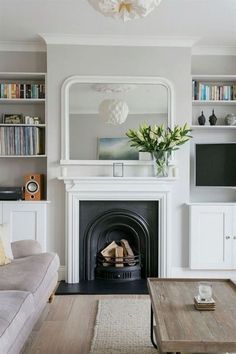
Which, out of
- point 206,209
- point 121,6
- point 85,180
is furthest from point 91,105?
point 121,6

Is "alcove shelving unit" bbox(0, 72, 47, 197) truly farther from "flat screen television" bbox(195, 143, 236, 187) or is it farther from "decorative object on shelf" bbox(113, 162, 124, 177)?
"flat screen television" bbox(195, 143, 236, 187)

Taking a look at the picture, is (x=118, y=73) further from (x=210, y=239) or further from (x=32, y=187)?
(x=210, y=239)

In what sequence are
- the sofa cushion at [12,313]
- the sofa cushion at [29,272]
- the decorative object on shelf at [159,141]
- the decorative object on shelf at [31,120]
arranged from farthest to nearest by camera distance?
the decorative object on shelf at [31,120], the decorative object on shelf at [159,141], the sofa cushion at [29,272], the sofa cushion at [12,313]

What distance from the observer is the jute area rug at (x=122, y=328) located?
108 inches

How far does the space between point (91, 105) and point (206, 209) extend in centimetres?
177

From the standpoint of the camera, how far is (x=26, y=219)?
434 centimetres

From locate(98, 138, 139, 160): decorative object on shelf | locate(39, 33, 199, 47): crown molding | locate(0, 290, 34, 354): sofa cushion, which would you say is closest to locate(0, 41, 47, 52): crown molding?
locate(39, 33, 199, 47): crown molding

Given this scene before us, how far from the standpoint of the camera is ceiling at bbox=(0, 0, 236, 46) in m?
3.66

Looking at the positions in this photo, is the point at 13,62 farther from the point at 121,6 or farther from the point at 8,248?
the point at 121,6

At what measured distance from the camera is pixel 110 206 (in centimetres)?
445

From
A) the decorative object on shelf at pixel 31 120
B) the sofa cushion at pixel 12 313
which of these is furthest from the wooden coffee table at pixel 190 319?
the decorative object on shelf at pixel 31 120

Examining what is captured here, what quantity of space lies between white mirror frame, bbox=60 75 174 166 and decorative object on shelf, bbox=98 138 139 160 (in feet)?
1.19

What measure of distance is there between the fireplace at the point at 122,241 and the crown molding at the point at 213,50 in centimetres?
194

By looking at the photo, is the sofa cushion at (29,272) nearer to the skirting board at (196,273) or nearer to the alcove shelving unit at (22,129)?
the skirting board at (196,273)
